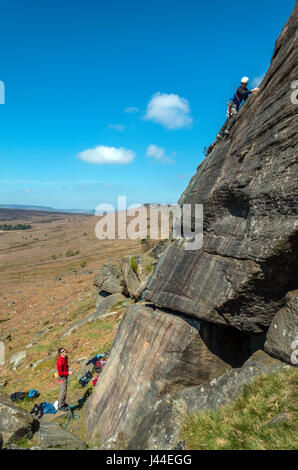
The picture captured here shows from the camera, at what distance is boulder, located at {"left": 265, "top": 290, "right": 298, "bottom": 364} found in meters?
7.17

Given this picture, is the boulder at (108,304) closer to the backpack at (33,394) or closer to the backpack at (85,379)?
the backpack at (85,379)

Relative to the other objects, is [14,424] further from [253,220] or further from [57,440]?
[253,220]

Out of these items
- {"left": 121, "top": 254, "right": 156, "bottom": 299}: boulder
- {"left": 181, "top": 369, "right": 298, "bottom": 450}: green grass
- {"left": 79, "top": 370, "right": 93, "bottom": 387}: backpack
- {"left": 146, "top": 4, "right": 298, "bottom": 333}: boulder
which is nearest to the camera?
{"left": 181, "top": 369, "right": 298, "bottom": 450}: green grass

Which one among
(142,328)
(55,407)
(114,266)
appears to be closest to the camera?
(142,328)

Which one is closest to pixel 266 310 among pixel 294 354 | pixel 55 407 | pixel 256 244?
pixel 294 354

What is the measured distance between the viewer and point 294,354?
23.0 ft

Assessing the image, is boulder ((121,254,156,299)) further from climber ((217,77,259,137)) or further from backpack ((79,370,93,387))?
climber ((217,77,259,137))

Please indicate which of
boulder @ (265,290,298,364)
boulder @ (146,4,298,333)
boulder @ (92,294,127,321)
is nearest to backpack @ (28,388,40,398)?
boulder @ (92,294,127,321)

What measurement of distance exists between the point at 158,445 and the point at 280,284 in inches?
213

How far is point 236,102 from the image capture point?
11.2 m

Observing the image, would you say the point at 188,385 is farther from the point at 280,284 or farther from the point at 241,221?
the point at 241,221

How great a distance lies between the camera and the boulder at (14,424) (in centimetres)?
953

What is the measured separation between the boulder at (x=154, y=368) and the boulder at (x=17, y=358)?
14343 millimetres

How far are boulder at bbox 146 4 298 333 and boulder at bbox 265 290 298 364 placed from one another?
1.20ft
